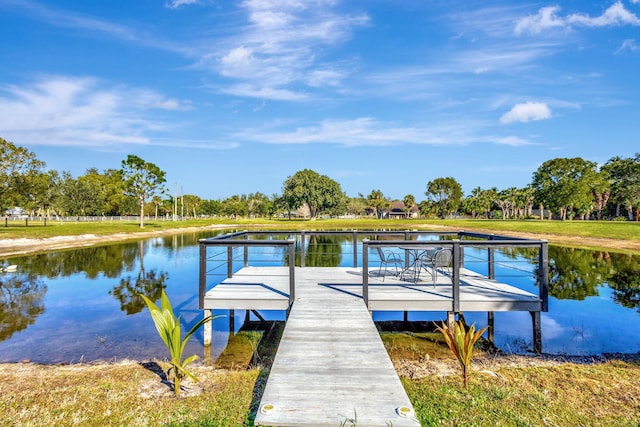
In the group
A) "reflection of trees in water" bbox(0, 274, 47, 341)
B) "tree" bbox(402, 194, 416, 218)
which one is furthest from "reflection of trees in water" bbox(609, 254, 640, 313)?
"tree" bbox(402, 194, 416, 218)

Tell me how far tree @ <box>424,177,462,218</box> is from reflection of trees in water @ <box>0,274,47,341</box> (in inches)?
2703

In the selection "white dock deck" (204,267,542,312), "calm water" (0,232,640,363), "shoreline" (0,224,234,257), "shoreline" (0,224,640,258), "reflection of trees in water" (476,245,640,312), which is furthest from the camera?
"shoreline" (0,224,640,258)

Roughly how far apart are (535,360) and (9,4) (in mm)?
25858

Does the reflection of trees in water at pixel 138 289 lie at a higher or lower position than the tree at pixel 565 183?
lower

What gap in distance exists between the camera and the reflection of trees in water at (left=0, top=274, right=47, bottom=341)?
7.82 meters

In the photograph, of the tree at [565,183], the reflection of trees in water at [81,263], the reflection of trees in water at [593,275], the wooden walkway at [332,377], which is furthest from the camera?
the tree at [565,183]

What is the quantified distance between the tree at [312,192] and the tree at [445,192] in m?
19.4

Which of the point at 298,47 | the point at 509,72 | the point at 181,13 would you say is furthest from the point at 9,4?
the point at 509,72

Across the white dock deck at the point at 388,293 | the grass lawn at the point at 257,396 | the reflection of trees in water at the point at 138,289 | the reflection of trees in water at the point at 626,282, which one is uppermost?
the white dock deck at the point at 388,293

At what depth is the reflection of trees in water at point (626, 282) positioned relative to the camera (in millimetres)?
9789

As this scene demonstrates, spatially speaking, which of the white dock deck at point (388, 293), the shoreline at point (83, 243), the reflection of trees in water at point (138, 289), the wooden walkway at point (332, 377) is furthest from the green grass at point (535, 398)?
the shoreline at point (83, 243)

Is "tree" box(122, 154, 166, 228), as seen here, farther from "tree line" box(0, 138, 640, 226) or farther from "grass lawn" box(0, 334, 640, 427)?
"grass lawn" box(0, 334, 640, 427)

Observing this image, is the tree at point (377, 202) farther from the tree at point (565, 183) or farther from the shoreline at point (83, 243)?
the shoreline at point (83, 243)

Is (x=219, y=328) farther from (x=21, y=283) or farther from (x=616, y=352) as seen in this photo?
(x=21, y=283)
